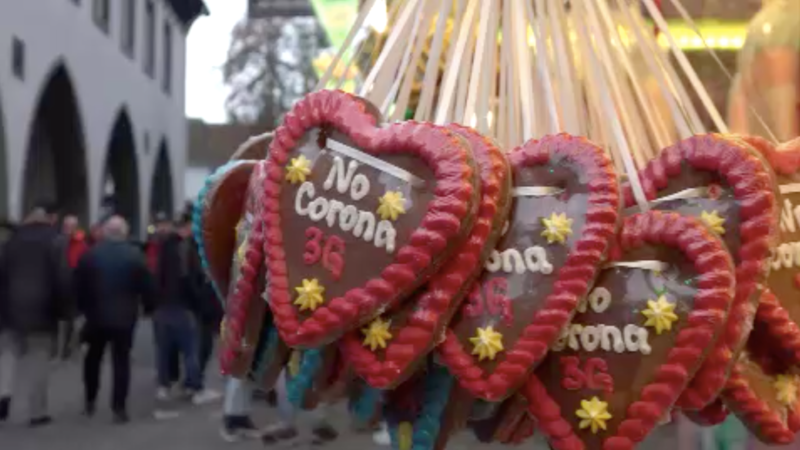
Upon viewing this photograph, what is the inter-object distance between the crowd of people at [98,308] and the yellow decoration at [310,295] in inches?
220

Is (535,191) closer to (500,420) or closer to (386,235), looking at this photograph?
(386,235)

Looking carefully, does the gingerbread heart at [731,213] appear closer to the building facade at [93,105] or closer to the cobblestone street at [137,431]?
the cobblestone street at [137,431]

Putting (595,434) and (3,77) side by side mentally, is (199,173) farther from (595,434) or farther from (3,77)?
(595,434)

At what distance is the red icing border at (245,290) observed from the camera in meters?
1.40

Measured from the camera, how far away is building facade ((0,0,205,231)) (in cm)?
1280

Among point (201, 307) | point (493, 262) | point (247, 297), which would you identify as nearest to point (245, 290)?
point (247, 297)

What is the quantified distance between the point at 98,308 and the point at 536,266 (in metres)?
6.67

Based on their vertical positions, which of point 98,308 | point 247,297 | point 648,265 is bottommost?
point 98,308

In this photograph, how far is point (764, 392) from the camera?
4.62 ft

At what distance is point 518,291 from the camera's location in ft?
4.17

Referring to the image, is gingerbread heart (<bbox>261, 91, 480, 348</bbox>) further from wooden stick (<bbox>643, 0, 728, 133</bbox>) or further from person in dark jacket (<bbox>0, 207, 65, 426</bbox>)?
person in dark jacket (<bbox>0, 207, 65, 426</bbox>)

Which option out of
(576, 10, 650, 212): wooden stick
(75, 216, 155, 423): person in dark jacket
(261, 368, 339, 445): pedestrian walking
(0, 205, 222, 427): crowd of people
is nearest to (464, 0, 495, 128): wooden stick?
(576, 10, 650, 212): wooden stick

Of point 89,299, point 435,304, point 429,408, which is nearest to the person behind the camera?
point 435,304

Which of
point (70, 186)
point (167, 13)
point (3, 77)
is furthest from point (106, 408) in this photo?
point (167, 13)
